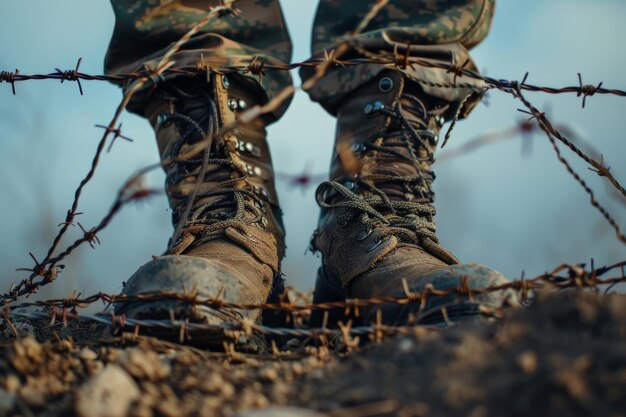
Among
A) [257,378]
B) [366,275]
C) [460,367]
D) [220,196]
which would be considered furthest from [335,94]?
[460,367]

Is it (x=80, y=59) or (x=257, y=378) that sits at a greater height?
(x=80, y=59)

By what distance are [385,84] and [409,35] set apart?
0.23 m

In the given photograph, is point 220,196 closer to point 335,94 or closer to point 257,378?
point 335,94

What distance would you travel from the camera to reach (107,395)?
1144mm

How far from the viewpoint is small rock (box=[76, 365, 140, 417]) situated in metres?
1.12

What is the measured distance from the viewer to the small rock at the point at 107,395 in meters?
1.12

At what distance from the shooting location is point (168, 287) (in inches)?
70.3

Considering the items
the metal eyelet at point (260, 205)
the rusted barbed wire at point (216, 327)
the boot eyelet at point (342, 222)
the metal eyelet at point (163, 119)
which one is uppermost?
the metal eyelet at point (163, 119)

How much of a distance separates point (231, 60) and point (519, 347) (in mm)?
1658

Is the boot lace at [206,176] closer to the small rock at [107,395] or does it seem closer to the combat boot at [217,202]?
the combat boot at [217,202]

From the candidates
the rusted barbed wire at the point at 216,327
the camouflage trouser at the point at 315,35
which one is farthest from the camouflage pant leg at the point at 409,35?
the rusted barbed wire at the point at 216,327

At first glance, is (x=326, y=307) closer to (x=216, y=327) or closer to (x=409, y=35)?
(x=216, y=327)

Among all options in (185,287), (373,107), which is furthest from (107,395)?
(373,107)

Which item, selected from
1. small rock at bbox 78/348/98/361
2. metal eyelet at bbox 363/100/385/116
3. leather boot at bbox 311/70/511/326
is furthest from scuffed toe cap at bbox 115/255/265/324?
metal eyelet at bbox 363/100/385/116
